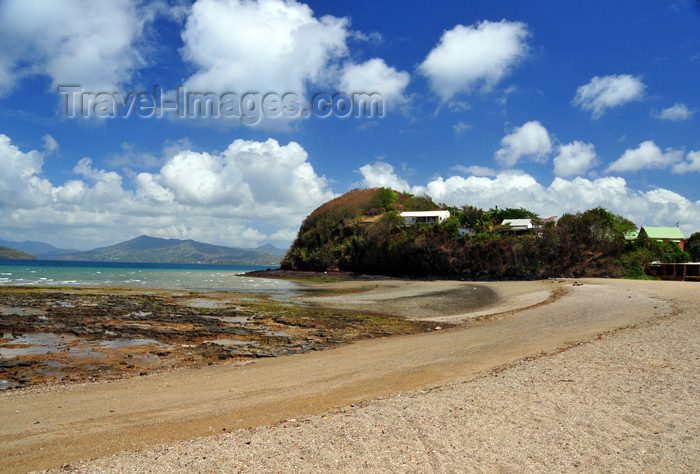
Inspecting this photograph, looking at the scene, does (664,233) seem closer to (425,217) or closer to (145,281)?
(425,217)

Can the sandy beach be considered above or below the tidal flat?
above

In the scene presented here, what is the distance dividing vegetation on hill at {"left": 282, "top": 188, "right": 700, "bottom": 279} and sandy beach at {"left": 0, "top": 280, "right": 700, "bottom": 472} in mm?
41628

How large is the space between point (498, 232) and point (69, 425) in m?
58.8

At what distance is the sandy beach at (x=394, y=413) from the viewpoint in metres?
5.06

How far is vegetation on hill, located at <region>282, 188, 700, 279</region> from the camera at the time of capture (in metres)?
50.2

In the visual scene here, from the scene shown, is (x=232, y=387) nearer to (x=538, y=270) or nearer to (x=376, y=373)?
(x=376, y=373)

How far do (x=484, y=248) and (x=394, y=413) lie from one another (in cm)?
5258

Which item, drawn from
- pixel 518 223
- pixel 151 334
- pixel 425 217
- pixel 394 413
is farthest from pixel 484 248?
pixel 394 413

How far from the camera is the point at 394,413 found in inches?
262

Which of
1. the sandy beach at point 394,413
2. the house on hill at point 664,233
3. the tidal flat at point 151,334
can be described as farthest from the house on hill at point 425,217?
the sandy beach at point 394,413

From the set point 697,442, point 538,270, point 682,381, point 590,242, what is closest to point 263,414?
point 697,442

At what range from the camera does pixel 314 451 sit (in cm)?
525

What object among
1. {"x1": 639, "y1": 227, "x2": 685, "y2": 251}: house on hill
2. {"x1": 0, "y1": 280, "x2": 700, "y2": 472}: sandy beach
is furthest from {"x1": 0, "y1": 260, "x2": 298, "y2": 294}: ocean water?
{"x1": 639, "y1": 227, "x2": 685, "y2": 251}: house on hill

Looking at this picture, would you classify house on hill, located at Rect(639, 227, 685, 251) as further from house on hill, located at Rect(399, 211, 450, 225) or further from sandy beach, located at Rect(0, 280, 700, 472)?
sandy beach, located at Rect(0, 280, 700, 472)
